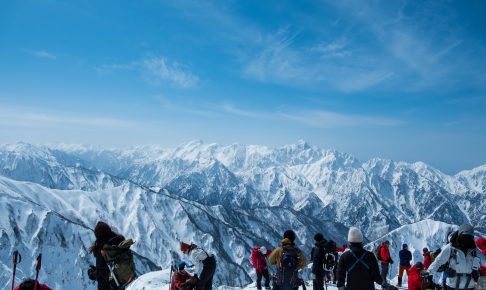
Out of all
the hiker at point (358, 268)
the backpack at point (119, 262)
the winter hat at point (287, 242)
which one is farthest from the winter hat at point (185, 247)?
the hiker at point (358, 268)

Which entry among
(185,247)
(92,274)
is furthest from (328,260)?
(92,274)

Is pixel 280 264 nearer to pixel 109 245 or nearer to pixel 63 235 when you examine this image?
pixel 109 245

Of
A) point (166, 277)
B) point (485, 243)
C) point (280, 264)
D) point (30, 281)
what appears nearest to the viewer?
point (30, 281)

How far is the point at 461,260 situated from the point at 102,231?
1022 centimetres

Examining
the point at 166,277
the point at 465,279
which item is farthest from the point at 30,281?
the point at 166,277

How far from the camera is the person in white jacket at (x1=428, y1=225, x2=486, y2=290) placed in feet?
34.2

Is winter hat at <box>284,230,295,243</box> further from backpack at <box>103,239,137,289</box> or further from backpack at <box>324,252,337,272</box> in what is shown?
backpack at <box>103,239,137,289</box>

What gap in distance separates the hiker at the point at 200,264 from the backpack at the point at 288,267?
294 cm

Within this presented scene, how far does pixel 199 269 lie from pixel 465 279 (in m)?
7.83

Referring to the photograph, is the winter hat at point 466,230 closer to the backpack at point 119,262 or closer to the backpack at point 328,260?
the backpack at point 328,260

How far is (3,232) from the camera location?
566 ft

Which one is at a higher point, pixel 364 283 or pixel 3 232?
pixel 364 283

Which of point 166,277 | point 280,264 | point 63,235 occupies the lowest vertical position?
point 63,235

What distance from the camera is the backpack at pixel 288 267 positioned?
13727 mm
